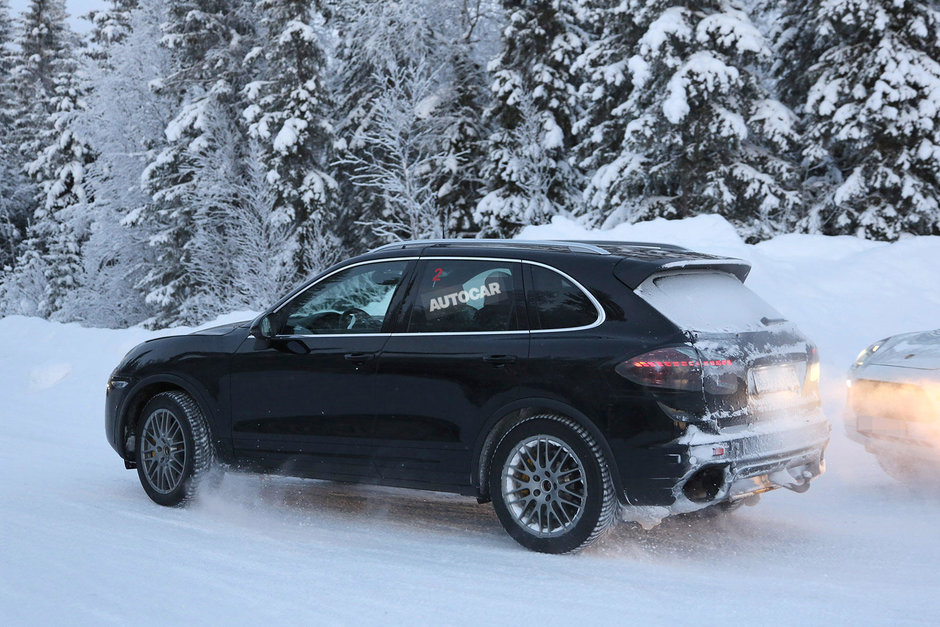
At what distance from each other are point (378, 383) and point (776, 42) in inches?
930

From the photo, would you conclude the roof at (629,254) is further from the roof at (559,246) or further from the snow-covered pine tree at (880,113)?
the snow-covered pine tree at (880,113)

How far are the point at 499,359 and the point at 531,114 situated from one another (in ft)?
78.4

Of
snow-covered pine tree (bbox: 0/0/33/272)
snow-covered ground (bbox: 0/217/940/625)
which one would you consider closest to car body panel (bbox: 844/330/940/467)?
snow-covered ground (bbox: 0/217/940/625)

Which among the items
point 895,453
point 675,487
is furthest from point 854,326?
point 675,487

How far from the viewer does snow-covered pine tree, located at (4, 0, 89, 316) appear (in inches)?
1713

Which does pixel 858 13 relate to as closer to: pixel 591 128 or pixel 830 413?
pixel 591 128

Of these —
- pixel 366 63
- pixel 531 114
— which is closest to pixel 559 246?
pixel 531 114

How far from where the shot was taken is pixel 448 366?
584cm

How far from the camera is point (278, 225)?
30.0m

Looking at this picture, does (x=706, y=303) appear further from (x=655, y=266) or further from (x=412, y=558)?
(x=412, y=558)

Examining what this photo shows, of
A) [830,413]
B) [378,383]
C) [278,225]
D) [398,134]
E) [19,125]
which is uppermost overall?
[19,125]

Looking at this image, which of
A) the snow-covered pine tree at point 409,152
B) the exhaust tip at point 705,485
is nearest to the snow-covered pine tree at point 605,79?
the snow-covered pine tree at point 409,152

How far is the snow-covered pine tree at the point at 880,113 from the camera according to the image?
21.7 metres

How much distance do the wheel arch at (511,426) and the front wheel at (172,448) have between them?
80.9 inches
